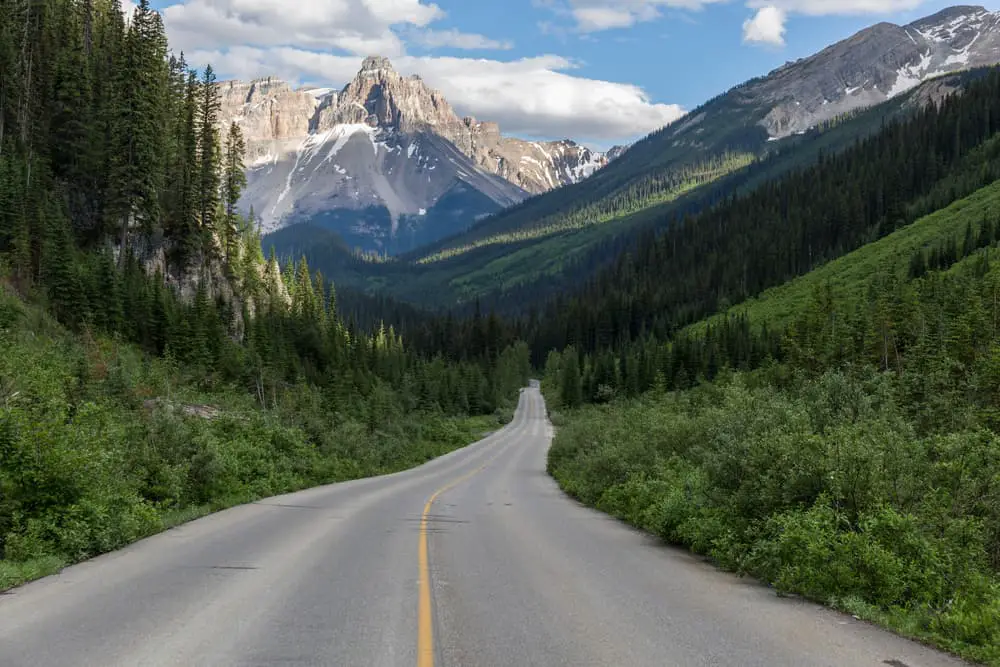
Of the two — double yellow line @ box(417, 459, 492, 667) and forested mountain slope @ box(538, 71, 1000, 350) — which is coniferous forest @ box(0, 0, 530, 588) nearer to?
double yellow line @ box(417, 459, 492, 667)

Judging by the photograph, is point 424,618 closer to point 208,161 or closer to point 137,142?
point 137,142

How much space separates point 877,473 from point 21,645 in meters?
11.5

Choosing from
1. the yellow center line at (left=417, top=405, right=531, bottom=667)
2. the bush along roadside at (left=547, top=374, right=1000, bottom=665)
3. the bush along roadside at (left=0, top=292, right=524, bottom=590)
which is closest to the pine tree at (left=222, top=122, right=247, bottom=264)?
the bush along roadside at (left=0, top=292, right=524, bottom=590)

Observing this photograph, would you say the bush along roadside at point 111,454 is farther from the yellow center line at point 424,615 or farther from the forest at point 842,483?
the forest at point 842,483

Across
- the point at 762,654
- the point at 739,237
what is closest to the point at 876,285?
the point at 739,237

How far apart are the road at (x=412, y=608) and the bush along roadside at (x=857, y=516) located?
1.83ft

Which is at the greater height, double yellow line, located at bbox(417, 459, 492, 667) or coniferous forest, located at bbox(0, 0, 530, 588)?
coniferous forest, located at bbox(0, 0, 530, 588)

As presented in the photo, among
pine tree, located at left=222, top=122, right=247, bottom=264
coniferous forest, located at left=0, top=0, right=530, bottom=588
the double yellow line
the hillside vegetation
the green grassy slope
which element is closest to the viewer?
the double yellow line

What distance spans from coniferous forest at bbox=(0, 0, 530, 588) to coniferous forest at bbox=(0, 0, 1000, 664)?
0.14 metres

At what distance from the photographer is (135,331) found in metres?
50.1

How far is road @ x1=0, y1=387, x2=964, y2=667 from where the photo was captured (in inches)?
268

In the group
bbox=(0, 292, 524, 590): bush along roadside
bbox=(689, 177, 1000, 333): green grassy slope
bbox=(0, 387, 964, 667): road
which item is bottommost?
bbox=(0, 387, 964, 667): road

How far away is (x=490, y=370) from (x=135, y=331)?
285 ft

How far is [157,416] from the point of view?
1889 centimetres
